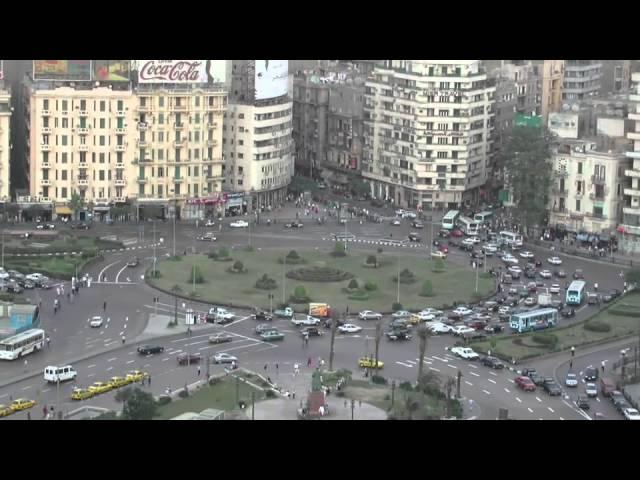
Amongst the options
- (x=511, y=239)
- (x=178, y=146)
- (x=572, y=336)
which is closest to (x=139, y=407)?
(x=572, y=336)

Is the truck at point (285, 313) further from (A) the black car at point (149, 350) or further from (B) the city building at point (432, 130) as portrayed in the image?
(B) the city building at point (432, 130)

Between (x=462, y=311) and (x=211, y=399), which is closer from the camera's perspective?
(x=211, y=399)

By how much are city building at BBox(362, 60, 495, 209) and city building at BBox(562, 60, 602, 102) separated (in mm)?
8770

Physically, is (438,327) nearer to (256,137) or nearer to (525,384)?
(525,384)

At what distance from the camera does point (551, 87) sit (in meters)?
64.0

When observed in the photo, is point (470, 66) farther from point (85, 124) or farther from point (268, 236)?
point (85, 124)

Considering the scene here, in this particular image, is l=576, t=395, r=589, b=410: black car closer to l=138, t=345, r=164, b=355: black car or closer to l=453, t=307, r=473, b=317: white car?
l=453, t=307, r=473, b=317: white car

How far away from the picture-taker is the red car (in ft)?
110

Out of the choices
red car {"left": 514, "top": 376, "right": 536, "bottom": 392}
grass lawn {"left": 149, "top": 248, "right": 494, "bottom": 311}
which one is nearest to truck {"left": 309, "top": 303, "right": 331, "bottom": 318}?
grass lawn {"left": 149, "top": 248, "right": 494, "bottom": 311}

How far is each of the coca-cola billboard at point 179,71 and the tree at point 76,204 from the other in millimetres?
4373

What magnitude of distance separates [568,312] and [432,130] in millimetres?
16245

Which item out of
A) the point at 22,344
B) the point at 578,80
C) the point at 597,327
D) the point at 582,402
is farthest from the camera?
the point at 578,80

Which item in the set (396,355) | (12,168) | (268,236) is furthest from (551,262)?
(12,168)

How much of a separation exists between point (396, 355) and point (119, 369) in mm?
6418
